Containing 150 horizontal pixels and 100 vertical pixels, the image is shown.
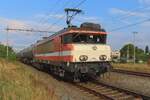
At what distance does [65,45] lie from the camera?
21734 millimetres

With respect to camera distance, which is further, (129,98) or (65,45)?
(65,45)

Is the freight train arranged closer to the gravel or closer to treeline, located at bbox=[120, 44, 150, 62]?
the gravel

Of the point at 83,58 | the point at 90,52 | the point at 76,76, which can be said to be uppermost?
the point at 90,52

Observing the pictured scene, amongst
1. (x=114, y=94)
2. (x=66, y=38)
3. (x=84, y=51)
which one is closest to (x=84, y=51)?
(x=84, y=51)

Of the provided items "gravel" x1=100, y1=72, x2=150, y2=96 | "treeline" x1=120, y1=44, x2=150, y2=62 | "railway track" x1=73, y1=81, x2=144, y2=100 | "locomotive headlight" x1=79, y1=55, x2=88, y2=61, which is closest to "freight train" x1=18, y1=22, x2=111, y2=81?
"locomotive headlight" x1=79, y1=55, x2=88, y2=61

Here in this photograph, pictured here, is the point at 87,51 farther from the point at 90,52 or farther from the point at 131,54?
the point at 131,54

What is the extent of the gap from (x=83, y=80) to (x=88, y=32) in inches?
142

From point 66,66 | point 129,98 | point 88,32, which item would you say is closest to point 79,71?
point 66,66

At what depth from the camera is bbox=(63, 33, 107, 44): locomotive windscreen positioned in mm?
21344

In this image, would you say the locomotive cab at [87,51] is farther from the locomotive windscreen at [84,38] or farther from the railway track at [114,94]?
the railway track at [114,94]

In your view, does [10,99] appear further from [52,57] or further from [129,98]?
[52,57]

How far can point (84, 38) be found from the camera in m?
21.7

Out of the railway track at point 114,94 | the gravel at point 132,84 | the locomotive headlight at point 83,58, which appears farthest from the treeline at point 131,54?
the railway track at point 114,94

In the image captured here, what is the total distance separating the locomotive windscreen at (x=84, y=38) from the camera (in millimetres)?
21344
